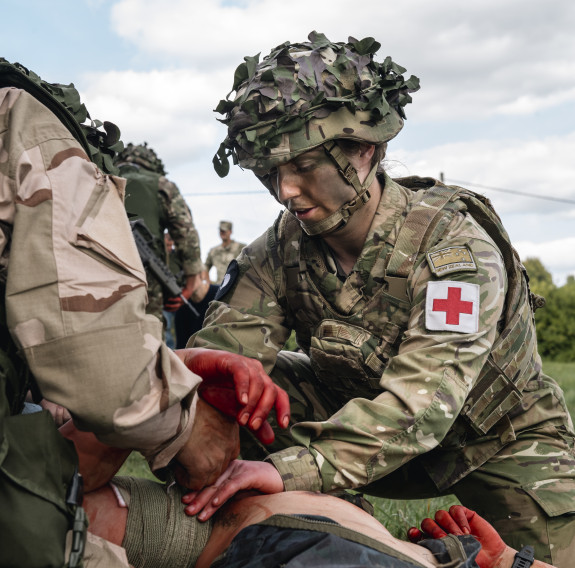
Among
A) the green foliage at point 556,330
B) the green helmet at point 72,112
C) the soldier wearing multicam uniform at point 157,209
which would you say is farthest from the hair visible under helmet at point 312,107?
the green foliage at point 556,330

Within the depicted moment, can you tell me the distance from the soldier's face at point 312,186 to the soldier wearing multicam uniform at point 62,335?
3.70 ft

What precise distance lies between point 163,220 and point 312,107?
466 centimetres

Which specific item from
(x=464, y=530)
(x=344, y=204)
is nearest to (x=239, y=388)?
(x=464, y=530)

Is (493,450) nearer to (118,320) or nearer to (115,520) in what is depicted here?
(115,520)

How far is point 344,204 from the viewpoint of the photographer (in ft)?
10.0

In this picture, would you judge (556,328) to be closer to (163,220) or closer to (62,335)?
(163,220)

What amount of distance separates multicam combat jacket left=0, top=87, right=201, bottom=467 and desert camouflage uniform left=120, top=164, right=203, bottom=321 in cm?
508

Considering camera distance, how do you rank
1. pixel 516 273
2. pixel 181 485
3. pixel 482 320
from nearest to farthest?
pixel 181 485, pixel 482 320, pixel 516 273

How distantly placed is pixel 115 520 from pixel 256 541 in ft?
1.55

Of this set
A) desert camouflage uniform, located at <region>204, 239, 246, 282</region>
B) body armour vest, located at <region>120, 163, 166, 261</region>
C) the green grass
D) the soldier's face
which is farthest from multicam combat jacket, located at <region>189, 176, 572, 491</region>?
desert camouflage uniform, located at <region>204, 239, 246, 282</region>

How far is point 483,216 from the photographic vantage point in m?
3.12

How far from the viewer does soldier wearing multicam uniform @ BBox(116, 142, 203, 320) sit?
7059mm

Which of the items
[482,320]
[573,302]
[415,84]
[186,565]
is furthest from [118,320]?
[573,302]

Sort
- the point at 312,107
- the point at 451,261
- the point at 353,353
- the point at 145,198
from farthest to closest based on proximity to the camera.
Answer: the point at 145,198 < the point at 353,353 < the point at 312,107 < the point at 451,261
